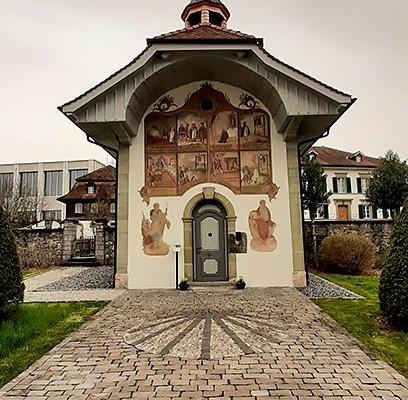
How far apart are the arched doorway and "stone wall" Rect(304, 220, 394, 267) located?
7.15m

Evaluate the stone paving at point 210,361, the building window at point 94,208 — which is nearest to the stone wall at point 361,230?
the stone paving at point 210,361

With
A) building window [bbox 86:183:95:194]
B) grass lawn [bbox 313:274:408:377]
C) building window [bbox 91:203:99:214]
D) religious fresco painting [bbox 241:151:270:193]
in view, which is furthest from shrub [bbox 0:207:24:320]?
building window [bbox 86:183:95:194]

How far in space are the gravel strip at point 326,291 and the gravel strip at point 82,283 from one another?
225 inches

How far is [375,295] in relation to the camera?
392 inches

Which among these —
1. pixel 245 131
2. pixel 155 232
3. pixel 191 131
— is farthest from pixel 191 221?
pixel 245 131

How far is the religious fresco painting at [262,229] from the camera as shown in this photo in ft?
38.1

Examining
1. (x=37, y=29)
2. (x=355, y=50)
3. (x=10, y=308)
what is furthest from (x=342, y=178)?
(x=10, y=308)

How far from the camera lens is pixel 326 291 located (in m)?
10.5

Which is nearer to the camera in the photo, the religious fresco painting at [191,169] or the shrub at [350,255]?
the religious fresco painting at [191,169]

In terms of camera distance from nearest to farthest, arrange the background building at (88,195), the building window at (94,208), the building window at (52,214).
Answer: the building window at (94,208) → the background building at (88,195) → the building window at (52,214)

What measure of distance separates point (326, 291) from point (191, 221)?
14.1ft

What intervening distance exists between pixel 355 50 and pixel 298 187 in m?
5.95

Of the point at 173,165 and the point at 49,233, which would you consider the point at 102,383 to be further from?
the point at 49,233

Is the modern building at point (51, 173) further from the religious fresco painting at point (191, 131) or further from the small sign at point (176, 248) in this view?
the small sign at point (176, 248)
